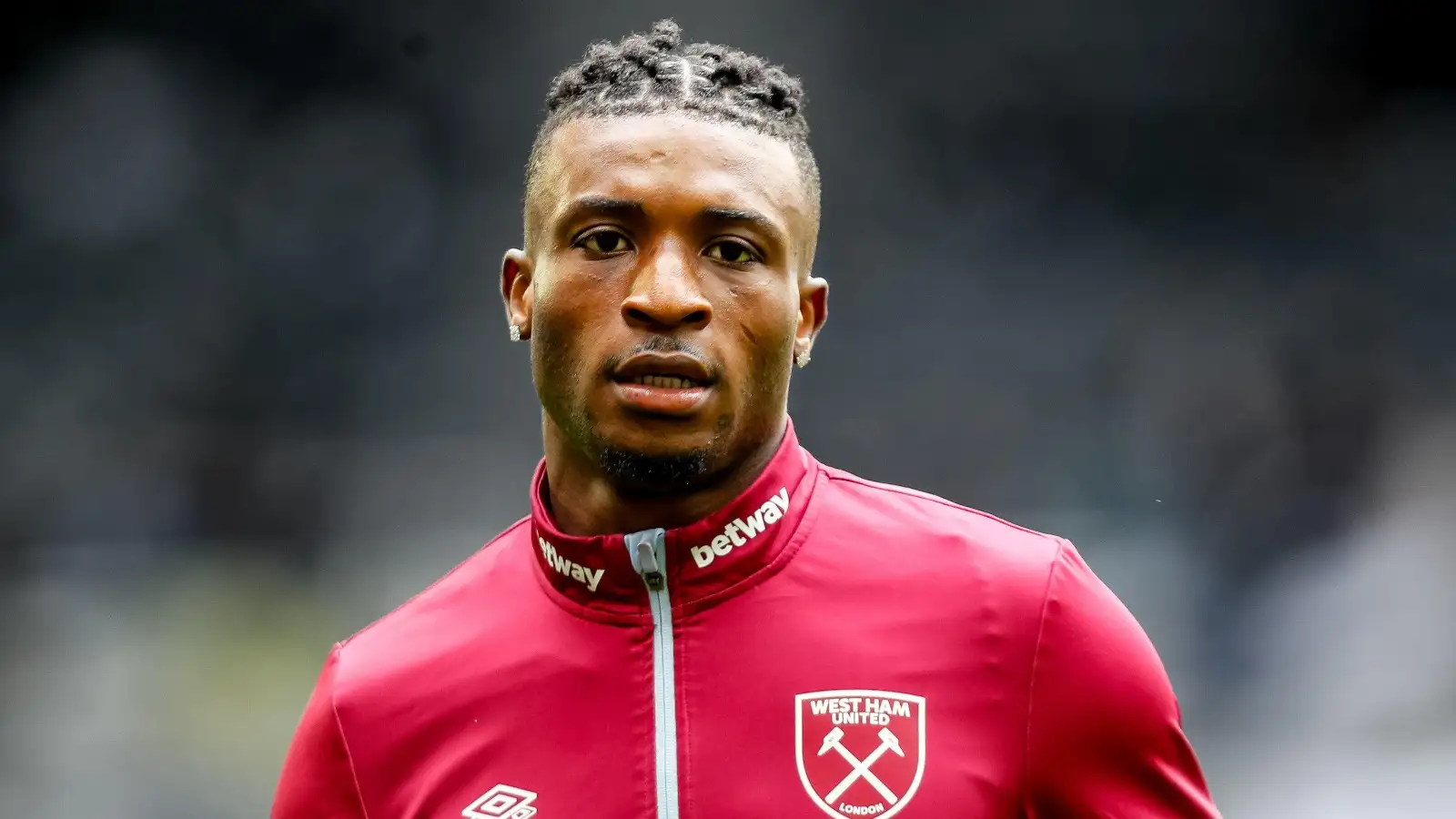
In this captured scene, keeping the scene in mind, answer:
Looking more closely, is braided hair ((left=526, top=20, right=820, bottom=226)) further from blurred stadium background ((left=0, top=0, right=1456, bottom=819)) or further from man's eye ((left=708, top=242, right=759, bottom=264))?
blurred stadium background ((left=0, top=0, right=1456, bottom=819))

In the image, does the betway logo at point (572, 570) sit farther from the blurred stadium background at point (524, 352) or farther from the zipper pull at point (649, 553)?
the blurred stadium background at point (524, 352)

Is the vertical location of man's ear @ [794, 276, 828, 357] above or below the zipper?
above

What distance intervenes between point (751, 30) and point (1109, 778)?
13.9ft

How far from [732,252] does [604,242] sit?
0.16m

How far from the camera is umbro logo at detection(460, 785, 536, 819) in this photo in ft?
6.17

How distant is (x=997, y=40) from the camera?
5.69 metres

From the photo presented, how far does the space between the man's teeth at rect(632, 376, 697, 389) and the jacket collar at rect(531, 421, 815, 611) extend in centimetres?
17

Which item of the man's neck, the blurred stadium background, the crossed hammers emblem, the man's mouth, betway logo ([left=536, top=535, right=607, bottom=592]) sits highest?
the blurred stadium background

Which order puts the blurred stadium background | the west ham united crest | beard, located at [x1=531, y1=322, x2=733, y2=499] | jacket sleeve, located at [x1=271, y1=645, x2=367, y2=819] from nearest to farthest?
the west ham united crest < beard, located at [x1=531, y1=322, x2=733, y2=499] < jacket sleeve, located at [x1=271, y1=645, x2=367, y2=819] < the blurred stadium background

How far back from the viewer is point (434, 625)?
6.96ft

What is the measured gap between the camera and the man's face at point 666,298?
1.87 meters

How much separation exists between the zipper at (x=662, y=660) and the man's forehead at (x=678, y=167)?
416 mm

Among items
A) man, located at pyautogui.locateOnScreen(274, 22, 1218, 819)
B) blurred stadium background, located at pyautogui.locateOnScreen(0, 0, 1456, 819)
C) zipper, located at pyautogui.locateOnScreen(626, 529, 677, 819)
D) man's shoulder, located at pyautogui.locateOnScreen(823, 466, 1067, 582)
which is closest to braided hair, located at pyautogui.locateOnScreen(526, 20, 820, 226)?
man, located at pyautogui.locateOnScreen(274, 22, 1218, 819)

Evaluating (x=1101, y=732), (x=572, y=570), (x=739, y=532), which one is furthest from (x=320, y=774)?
(x=1101, y=732)
